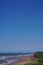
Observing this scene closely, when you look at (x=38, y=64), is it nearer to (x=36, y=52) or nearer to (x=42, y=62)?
(x=42, y=62)

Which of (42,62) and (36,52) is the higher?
(36,52)

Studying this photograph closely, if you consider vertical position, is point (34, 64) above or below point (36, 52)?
below

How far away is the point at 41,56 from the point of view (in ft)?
24.6

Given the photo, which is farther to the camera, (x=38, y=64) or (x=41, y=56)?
(x=41, y=56)

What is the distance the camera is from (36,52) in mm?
8062

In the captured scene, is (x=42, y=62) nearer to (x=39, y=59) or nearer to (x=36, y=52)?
(x=39, y=59)

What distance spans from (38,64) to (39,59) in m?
0.90

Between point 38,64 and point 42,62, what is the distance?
1.51ft

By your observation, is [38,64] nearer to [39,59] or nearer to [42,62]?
[42,62]

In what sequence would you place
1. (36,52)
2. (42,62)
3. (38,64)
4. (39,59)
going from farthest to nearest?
(36,52), (39,59), (42,62), (38,64)

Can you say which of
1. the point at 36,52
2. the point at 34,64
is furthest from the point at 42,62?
the point at 36,52

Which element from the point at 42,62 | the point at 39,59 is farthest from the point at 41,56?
the point at 42,62

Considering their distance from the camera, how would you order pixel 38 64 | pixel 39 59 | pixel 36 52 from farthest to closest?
1. pixel 36 52
2. pixel 39 59
3. pixel 38 64

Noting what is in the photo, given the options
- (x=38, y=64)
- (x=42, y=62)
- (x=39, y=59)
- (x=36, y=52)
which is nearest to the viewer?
(x=38, y=64)
